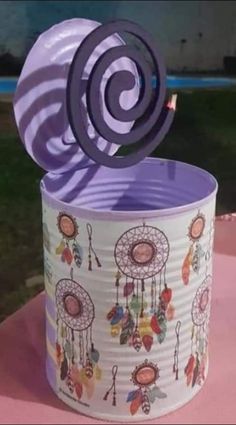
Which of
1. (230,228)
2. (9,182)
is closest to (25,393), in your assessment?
(230,228)

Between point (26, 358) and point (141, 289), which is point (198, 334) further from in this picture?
point (26, 358)

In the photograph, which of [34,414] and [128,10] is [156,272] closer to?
[34,414]

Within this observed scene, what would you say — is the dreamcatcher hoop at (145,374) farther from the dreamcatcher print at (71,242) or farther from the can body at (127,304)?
the dreamcatcher print at (71,242)

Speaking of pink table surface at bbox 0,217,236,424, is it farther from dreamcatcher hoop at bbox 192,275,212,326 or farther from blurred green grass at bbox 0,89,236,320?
blurred green grass at bbox 0,89,236,320

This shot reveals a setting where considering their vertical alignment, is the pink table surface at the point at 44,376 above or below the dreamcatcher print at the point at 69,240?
below

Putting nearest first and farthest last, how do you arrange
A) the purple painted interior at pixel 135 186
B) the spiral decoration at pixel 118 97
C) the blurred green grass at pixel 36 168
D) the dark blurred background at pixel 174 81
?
the spiral decoration at pixel 118 97, the purple painted interior at pixel 135 186, the blurred green grass at pixel 36 168, the dark blurred background at pixel 174 81

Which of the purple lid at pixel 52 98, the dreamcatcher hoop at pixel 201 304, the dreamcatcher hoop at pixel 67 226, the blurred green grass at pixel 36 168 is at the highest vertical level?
the purple lid at pixel 52 98

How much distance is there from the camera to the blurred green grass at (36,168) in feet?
4.79

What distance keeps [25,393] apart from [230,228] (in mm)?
553

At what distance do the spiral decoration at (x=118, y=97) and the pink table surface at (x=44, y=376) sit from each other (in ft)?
0.79

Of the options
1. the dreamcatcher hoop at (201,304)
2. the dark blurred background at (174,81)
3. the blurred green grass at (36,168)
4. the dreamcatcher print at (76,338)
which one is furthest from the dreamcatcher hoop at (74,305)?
the dark blurred background at (174,81)

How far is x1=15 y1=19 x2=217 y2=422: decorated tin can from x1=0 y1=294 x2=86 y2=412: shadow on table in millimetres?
15

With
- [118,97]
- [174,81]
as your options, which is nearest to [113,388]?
[118,97]

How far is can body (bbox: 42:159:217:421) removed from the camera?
601 mm
